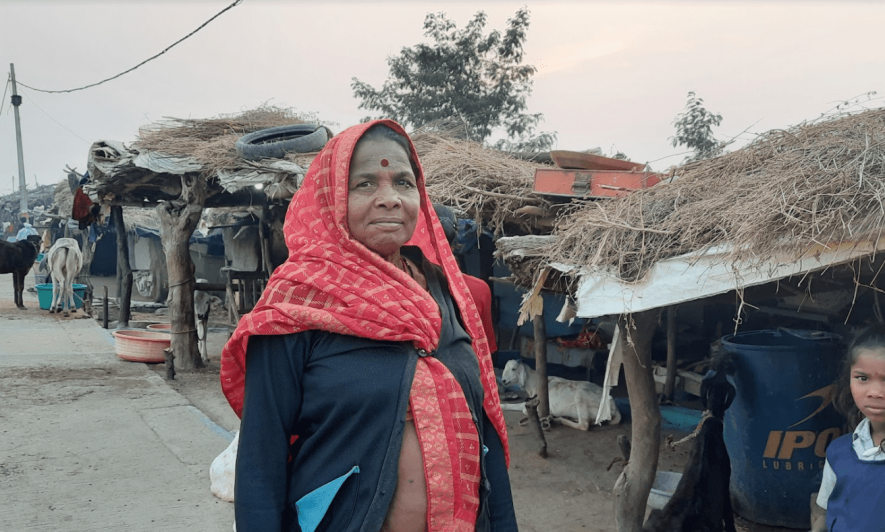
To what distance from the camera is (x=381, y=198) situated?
1.44 metres

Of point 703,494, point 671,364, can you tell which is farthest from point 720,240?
point 671,364

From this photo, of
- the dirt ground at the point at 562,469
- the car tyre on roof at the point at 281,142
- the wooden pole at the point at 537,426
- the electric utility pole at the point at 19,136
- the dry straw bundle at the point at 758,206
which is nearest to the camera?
the dry straw bundle at the point at 758,206

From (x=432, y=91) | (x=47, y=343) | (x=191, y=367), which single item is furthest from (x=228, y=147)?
(x=432, y=91)

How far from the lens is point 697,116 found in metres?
13.2

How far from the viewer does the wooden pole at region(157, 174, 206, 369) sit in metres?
8.35

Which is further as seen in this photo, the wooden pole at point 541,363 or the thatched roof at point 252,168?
the wooden pole at point 541,363

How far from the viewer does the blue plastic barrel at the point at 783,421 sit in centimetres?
389

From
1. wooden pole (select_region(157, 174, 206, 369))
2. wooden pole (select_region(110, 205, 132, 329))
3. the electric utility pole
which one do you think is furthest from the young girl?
the electric utility pole

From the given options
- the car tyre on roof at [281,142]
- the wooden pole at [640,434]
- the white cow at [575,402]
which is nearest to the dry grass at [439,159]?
the car tyre on roof at [281,142]

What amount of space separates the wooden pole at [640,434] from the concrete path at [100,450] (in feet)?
8.12

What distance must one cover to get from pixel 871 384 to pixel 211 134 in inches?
334

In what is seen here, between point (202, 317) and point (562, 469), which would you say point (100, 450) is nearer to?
point (562, 469)

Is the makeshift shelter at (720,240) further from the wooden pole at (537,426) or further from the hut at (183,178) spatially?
the hut at (183,178)

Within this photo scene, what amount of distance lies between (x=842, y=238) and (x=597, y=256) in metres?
1.11
